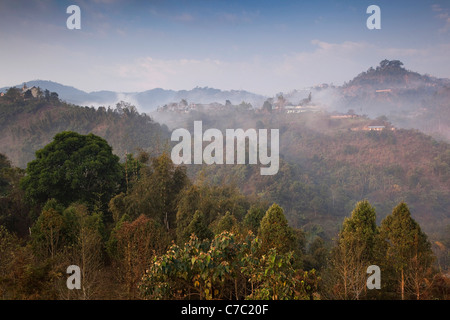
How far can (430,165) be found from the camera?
200 feet

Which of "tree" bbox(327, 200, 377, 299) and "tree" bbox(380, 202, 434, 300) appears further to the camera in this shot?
"tree" bbox(380, 202, 434, 300)

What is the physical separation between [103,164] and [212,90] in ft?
583

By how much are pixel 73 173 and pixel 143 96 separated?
128 m

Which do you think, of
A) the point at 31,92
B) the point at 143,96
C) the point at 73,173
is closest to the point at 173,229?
the point at 73,173

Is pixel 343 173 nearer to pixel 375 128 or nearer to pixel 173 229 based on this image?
pixel 375 128

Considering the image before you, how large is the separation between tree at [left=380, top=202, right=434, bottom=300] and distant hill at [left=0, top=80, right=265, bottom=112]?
58.2m

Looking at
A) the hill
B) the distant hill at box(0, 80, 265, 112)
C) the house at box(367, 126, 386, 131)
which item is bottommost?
the hill

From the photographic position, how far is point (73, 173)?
1617 centimetres

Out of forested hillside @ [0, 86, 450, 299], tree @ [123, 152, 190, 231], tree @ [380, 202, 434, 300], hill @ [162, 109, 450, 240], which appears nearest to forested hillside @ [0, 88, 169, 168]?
forested hillside @ [0, 86, 450, 299]

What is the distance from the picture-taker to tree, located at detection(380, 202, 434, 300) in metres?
8.33

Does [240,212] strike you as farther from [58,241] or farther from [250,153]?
[250,153]

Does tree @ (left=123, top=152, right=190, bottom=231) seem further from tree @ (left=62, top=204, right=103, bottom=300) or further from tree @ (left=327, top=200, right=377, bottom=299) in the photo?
tree @ (left=327, top=200, right=377, bottom=299)

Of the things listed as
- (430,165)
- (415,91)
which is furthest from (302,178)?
(415,91)

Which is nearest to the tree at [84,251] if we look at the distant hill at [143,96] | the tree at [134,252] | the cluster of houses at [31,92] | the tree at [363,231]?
the tree at [134,252]
